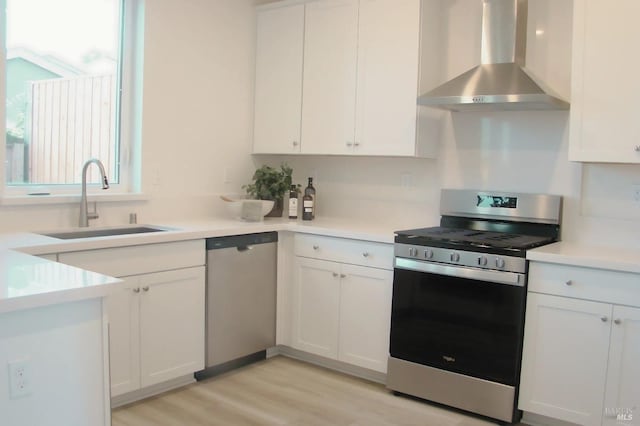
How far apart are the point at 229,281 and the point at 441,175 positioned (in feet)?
4.86

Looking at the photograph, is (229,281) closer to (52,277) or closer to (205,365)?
(205,365)

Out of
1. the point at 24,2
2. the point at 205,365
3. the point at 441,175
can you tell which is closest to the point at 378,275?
the point at 441,175

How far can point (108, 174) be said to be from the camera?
3.67 meters

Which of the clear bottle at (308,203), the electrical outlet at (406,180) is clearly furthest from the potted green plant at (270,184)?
the electrical outlet at (406,180)

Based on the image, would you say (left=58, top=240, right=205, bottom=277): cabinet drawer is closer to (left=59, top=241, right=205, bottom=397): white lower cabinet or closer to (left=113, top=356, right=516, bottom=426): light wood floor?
(left=59, top=241, right=205, bottom=397): white lower cabinet

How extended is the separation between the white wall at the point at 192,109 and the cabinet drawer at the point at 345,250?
793 millimetres

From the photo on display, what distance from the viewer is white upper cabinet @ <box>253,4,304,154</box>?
13.6 feet

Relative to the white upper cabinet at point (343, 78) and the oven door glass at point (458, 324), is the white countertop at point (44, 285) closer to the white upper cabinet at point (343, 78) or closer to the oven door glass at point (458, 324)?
the oven door glass at point (458, 324)

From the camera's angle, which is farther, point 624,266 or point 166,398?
point 166,398

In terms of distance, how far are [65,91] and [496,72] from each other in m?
2.41

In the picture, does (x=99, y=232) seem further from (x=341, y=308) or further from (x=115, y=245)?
(x=341, y=308)

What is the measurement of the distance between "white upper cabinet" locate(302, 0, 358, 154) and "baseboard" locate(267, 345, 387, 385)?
1.33 metres

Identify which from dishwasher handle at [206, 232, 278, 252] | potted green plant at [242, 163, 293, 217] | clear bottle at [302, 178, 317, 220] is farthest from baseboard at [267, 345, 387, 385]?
potted green plant at [242, 163, 293, 217]

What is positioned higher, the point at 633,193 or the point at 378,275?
the point at 633,193
